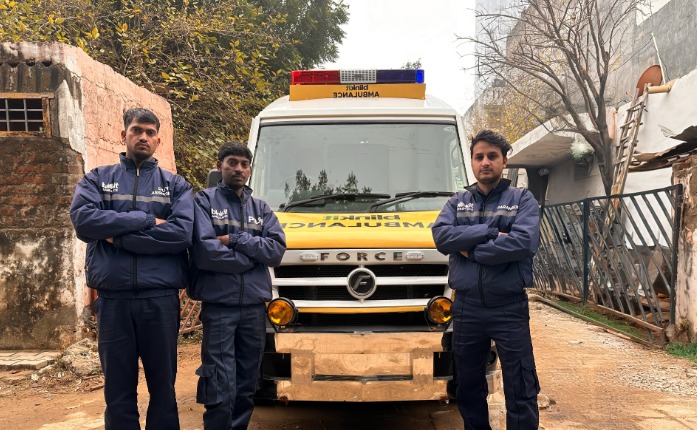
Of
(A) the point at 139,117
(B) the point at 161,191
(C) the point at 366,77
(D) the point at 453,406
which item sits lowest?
(D) the point at 453,406

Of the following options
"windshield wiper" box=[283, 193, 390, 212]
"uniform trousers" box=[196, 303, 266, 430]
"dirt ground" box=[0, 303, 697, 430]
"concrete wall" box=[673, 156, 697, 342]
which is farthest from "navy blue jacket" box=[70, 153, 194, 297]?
"concrete wall" box=[673, 156, 697, 342]

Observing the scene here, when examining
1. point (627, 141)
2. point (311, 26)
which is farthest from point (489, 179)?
point (311, 26)

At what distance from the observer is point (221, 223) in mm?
3387

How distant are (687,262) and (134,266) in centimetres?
572

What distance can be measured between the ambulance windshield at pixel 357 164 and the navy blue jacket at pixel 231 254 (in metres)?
0.72

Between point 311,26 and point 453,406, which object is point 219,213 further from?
point 311,26

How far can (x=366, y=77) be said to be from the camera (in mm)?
4902

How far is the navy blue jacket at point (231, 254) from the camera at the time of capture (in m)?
3.21

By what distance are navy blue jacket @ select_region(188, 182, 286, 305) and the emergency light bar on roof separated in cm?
180

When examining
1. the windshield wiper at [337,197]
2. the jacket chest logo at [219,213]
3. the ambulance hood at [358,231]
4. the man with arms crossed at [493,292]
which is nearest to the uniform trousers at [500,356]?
the man with arms crossed at [493,292]

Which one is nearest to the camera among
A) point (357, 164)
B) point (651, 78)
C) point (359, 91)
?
point (357, 164)

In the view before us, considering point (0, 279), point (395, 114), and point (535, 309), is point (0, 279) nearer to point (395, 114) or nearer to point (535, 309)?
point (395, 114)

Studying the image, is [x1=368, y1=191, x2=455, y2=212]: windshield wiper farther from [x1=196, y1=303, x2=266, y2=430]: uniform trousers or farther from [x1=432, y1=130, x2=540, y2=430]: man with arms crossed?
[x1=196, y1=303, x2=266, y2=430]: uniform trousers

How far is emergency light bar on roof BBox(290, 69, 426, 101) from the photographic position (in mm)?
4879
